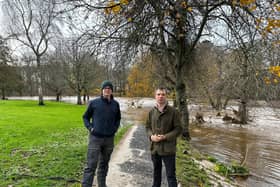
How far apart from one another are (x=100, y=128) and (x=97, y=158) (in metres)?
0.53

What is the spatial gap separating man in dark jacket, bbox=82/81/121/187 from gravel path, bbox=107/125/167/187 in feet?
2.87

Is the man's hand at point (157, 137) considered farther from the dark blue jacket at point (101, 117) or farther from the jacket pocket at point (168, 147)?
the dark blue jacket at point (101, 117)

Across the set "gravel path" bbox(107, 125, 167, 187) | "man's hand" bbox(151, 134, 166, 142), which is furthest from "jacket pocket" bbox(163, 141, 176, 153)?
"gravel path" bbox(107, 125, 167, 187)

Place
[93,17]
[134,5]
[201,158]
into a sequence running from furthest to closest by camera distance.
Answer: [201,158]
[93,17]
[134,5]

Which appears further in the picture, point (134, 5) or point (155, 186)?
point (134, 5)

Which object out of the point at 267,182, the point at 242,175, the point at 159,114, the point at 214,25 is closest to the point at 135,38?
→ the point at 159,114

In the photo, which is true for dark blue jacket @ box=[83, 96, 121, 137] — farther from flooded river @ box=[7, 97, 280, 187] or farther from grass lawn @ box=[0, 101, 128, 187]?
flooded river @ box=[7, 97, 280, 187]

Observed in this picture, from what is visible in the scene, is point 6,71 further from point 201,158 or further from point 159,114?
point 159,114

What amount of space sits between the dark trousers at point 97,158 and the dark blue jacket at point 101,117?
A: 0.42 feet

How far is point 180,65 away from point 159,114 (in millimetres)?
7134

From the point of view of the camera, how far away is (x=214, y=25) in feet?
30.0

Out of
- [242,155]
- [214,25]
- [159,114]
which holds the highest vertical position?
[214,25]

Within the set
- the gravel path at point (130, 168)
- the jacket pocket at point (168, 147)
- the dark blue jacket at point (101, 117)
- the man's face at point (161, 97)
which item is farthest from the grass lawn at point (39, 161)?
the man's face at point (161, 97)

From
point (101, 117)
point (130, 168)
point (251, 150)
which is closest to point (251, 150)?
point (251, 150)
